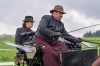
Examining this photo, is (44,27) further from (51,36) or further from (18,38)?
(18,38)

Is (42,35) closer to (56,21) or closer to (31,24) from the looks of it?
(56,21)

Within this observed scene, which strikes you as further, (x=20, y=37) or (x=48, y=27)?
(x=20, y=37)

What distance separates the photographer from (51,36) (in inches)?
296

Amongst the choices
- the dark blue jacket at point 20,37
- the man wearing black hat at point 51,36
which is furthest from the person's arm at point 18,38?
the man wearing black hat at point 51,36

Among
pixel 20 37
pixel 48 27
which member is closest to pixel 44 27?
pixel 48 27

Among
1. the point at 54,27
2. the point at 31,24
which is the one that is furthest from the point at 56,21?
the point at 31,24

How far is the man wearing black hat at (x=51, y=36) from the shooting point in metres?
7.50

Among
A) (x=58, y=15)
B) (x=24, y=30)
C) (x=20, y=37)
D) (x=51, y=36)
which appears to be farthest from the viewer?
(x=24, y=30)

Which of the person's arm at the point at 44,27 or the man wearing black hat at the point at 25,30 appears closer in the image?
the person's arm at the point at 44,27

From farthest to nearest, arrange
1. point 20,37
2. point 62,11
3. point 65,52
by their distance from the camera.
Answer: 1. point 20,37
2. point 62,11
3. point 65,52

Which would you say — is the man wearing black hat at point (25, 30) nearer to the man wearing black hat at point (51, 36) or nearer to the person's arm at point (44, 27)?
the man wearing black hat at point (51, 36)

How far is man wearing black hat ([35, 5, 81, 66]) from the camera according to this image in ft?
24.6

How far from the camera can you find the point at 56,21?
308 inches

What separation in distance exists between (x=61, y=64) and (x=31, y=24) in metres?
2.59
